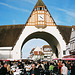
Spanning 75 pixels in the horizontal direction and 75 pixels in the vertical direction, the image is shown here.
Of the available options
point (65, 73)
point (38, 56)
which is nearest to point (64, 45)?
point (65, 73)

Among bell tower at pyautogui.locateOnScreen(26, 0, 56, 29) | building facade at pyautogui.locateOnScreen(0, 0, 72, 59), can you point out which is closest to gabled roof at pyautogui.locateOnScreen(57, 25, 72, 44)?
building facade at pyautogui.locateOnScreen(0, 0, 72, 59)

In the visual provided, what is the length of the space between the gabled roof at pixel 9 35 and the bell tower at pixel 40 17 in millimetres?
3799

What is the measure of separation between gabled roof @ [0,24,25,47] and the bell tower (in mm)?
3799

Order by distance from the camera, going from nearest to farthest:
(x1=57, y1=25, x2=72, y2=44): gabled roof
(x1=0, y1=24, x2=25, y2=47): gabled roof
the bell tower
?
the bell tower, (x1=0, y1=24, x2=25, y2=47): gabled roof, (x1=57, y1=25, x2=72, y2=44): gabled roof

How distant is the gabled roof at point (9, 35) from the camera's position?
157 ft

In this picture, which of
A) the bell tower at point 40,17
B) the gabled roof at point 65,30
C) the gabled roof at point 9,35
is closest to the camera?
the bell tower at point 40,17

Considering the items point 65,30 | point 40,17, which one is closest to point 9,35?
point 40,17

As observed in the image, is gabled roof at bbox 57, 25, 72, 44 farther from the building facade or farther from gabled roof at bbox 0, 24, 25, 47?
gabled roof at bbox 0, 24, 25, 47

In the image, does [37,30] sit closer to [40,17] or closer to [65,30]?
[40,17]

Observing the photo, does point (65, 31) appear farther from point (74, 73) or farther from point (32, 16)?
point (74, 73)

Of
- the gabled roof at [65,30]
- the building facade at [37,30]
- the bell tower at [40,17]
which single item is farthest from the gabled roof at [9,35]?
the gabled roof at [65,30]

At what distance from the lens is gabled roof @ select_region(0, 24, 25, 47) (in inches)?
1889

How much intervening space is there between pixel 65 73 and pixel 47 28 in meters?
32.5

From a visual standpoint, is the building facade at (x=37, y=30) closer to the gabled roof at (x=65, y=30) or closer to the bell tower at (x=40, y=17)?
the bell tower at (x=40, y=17)
